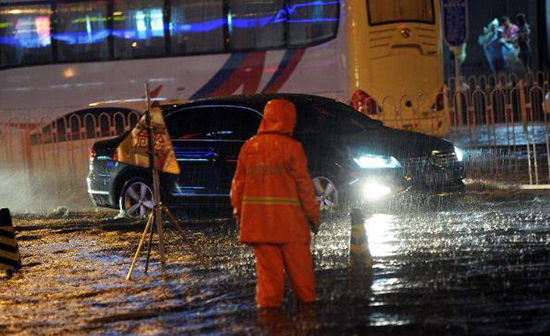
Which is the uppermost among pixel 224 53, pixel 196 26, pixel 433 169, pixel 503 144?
pixel 196 26

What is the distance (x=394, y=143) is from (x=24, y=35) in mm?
11283

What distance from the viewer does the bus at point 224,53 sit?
20.7 meters

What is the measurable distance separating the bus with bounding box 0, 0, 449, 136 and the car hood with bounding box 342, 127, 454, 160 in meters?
5.35

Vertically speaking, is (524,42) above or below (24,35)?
below

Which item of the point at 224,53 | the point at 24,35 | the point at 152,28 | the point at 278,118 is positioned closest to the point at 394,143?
the point at 278,118

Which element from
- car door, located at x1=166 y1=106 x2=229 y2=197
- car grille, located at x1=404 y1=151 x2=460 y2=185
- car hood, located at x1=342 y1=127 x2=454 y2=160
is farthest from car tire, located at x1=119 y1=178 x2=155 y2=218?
car grille, located at x1=404 y1=151 x2=460 y2=185

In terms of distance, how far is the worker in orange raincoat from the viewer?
8391 millimetres

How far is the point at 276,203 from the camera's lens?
8398 mm

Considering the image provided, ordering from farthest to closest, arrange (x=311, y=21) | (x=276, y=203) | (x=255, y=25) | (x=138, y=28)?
(x=138, y=28)
(x=255, y=25)
(x=311, y=21)
(x=276, y=203)

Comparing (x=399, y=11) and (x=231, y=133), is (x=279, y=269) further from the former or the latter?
(x=399, y=11)

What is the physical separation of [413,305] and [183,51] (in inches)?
566

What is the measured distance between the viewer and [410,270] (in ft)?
33.6

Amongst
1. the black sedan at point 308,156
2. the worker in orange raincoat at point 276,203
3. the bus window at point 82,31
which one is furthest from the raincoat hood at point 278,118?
the bus window at point 82,31

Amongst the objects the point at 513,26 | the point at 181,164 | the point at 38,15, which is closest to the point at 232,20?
the point at 38,15
